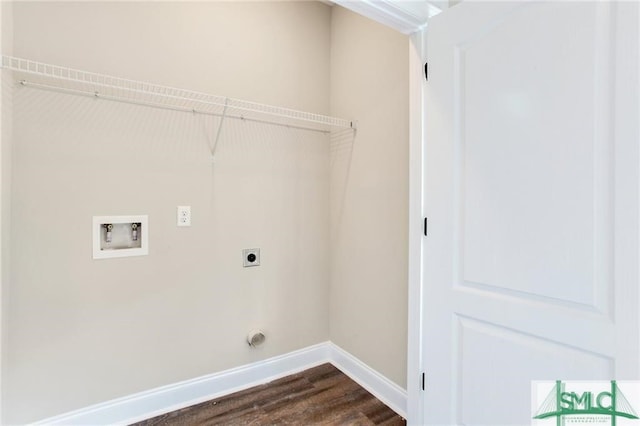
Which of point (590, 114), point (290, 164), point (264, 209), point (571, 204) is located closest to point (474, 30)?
point (590, 114)

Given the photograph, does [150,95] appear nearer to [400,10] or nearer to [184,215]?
[184,215]

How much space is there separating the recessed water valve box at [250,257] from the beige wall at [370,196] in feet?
2.03

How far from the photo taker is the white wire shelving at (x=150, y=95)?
4.85 feet

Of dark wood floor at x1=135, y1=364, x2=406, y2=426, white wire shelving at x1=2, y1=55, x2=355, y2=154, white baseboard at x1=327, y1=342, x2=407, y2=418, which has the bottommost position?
dark wood floor at x1=135, y1=364, x2=406, y2=426

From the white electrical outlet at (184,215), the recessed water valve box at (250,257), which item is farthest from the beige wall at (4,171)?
the recessed water valve box at (250,257)

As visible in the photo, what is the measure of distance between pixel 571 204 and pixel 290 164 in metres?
1.66

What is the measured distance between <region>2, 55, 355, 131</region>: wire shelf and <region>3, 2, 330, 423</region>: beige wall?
49mm

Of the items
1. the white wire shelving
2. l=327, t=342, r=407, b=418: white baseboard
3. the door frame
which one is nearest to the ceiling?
the door frame

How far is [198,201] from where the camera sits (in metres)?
1.92

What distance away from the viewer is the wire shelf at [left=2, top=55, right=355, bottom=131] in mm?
1477

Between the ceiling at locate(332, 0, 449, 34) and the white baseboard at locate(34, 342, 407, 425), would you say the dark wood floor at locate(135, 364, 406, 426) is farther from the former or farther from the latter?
the ceiling at locate(332, 0, 449, 34)

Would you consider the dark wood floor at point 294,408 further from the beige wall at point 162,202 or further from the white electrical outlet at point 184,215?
the white electrical outlet at point 184,215

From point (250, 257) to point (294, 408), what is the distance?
3.21 ft

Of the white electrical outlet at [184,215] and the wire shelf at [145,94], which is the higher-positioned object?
the wire shelf at [145,94]
